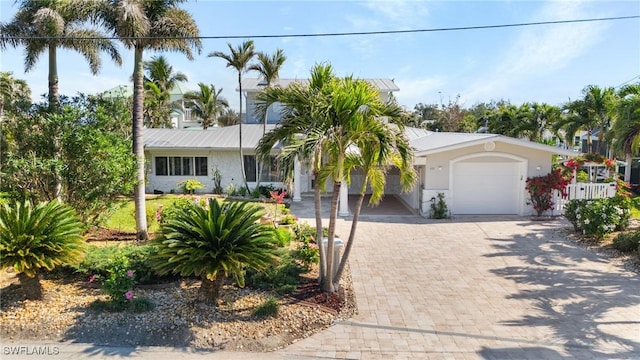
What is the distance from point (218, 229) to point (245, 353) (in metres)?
1.89

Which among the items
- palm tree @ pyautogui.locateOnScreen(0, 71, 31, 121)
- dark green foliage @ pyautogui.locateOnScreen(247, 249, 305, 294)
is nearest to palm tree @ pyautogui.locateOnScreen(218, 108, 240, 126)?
palm tree @ pyautogui.locateOnScreen(0, 71, 31, 121)

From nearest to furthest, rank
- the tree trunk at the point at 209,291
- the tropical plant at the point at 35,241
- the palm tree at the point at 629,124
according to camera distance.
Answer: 1. the tropical plant at the point at 35,241
2. the tree trunk at the point at 209,291
3. the palm tree at the point at 629,124

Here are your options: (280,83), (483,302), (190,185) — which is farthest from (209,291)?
(280,83)

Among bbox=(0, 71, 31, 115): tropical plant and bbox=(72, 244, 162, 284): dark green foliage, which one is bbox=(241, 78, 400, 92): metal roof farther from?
bbox=(72, 244, 162, 284): dark green foliage

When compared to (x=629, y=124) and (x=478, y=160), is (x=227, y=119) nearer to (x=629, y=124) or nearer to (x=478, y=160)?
(x=478, y=160)

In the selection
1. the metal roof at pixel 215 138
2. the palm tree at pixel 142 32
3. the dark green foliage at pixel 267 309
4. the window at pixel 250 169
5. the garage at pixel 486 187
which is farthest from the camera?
the window at pixel 250 169

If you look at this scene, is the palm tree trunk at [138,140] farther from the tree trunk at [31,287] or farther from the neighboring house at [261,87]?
the neighboring house at [261,87]

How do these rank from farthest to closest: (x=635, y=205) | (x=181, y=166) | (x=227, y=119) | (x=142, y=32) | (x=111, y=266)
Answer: (x=227, y=119), (x=181, y=166), (x=635, y=205), (x=142, y=32), (x=111, y=266)

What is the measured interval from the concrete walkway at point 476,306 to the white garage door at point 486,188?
11.8ft

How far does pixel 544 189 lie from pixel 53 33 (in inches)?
653

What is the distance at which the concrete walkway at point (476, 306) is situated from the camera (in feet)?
18.9

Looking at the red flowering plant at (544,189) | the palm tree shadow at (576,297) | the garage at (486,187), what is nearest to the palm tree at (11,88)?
the garage at (486,187)

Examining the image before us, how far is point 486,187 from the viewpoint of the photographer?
51.4 feet

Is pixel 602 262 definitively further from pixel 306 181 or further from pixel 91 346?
pixel 306 181
